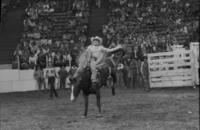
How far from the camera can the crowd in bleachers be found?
26797 mm

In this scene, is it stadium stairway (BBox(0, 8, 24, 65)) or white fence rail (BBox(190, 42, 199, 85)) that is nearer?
white fence rail (BBox(190, 42, 199, 85))

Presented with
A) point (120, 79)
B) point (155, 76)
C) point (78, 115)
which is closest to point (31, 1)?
point (120, 79)

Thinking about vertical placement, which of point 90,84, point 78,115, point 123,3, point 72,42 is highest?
point 123,3

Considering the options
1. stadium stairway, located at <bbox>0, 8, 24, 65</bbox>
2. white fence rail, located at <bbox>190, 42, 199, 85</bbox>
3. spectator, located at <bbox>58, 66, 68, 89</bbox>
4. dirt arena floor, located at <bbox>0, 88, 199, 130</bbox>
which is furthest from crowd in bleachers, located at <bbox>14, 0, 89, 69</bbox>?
dirt arena floor, located at <bbox>0, 88, 199, 130</bbox>

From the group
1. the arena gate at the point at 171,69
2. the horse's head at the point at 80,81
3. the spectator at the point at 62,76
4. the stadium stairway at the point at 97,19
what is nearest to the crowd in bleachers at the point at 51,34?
the stadium stairway at the point at 97,19

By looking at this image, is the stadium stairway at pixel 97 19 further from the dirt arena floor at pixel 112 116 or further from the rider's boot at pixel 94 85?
the rider's boot at pixel 94 85

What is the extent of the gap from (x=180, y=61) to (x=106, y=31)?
338 inches

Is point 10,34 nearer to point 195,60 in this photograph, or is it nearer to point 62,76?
point 62,76

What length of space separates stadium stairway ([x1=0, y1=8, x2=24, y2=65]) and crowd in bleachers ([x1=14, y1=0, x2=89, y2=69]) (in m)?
0.66

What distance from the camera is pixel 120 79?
25.4m

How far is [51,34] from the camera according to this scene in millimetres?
31234

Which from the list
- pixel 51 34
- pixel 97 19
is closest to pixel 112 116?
pixel 51 34

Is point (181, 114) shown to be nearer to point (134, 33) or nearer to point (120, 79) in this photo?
point (120, 79)

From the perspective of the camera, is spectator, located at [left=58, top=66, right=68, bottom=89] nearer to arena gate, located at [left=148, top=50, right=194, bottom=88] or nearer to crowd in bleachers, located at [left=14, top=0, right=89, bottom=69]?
crowd in bleachers, located at [left=14, top=0, right=89, bottom=69]
